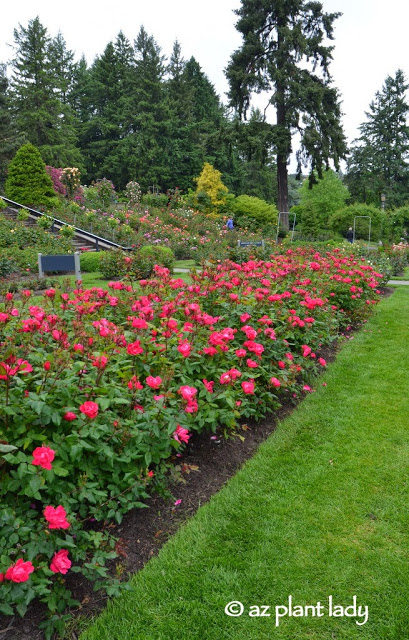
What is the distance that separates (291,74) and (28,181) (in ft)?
41.2

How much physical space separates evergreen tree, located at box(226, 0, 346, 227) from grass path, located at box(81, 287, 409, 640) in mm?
19857

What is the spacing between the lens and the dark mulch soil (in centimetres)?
162

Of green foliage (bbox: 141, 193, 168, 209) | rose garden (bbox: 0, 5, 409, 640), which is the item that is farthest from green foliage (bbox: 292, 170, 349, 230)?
rose garden (bbox: 0, 5, 409, 640)

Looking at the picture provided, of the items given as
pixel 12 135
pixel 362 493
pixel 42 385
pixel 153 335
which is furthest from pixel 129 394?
pixel 12 135

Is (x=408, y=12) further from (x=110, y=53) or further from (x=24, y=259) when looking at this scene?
(x=110, y=53)

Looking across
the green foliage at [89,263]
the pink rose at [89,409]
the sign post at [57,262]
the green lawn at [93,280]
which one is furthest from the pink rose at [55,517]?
the green foliage at [89,263]

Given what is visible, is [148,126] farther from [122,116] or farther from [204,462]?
[204,462]

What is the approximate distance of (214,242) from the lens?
14.0 metres

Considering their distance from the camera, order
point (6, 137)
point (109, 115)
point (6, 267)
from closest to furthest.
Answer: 1. point (6, 267)
2. point (6, 137)
3. point (109, 115)

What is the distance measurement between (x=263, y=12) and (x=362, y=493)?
78.3ft

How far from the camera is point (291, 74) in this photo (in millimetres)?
20484

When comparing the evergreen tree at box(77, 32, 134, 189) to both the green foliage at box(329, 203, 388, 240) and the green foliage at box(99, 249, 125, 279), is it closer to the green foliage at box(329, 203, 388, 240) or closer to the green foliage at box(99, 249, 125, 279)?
the green foliage at box(329, 203, 388, 240)

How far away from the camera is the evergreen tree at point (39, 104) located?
27.9 meters

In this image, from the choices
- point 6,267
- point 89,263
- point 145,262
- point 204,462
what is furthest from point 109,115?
point 204,462
